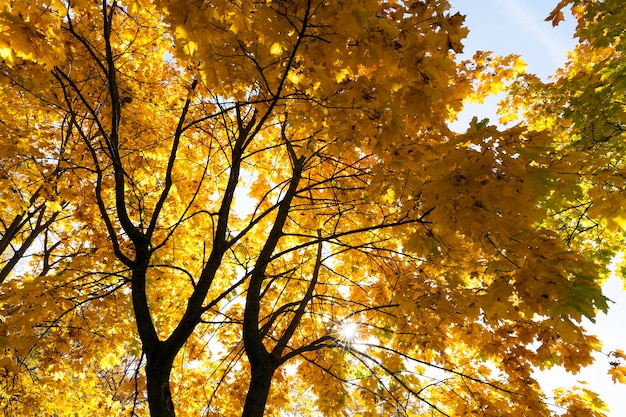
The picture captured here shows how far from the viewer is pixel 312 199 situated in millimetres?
3959

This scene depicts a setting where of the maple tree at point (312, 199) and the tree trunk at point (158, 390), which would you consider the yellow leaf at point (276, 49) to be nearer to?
the maple tree at point (312, 199)

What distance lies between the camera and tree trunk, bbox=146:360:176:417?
2.81m

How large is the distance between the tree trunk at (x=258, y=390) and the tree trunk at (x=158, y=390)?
3.05ft

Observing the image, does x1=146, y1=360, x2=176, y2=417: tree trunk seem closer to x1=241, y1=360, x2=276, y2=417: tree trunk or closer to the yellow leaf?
x1=241, y1=360, x2=276, y2=417: tree trunk

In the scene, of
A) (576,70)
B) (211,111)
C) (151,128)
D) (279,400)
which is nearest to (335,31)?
(211,111)

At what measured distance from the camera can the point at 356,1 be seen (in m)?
1.88

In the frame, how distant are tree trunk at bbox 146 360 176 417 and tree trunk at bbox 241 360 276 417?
93 centimetres

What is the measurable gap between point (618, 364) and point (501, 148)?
3309 mm

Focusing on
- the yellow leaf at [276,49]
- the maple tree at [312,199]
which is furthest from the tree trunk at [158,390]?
A: the yellow leaf at [276,49]

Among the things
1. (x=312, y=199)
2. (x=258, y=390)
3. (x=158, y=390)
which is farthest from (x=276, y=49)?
(x=258, y=390)

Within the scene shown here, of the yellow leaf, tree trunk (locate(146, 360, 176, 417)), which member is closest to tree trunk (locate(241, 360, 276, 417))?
tree trunk (locate(146, 360, 176, 417))

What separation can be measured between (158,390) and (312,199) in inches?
88.5

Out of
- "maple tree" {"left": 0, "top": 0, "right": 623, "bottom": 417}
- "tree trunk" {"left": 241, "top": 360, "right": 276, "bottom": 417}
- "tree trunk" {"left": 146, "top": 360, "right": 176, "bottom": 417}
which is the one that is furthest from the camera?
"tree trunk" {"left": 241, "top": 360, "right": 276, "bottom": 417}

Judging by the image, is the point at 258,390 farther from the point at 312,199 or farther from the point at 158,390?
the point at 312,199
